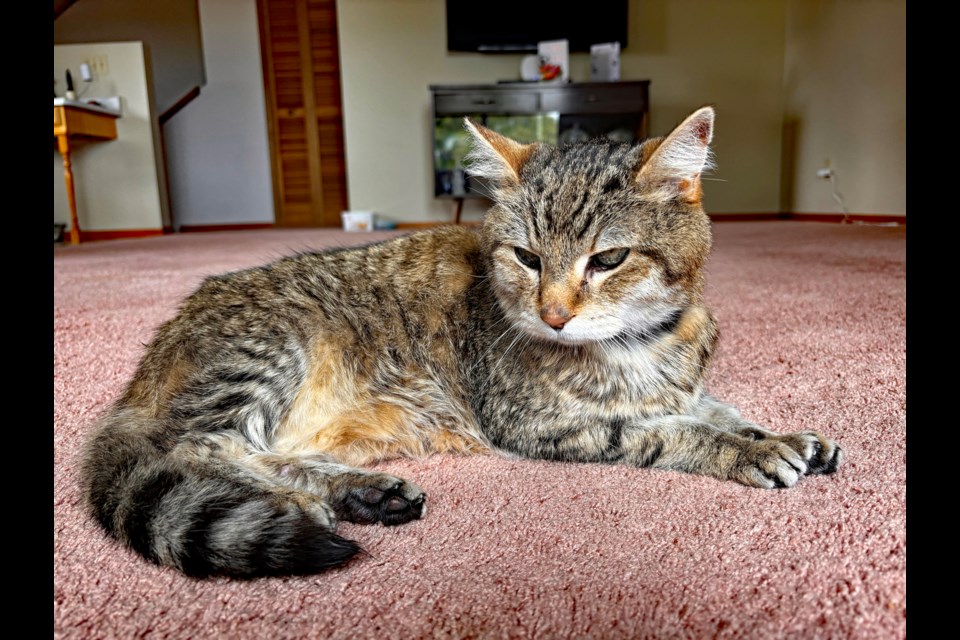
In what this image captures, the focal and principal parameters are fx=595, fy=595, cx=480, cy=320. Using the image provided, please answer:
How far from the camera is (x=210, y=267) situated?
3.29 meters

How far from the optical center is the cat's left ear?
1056 mm

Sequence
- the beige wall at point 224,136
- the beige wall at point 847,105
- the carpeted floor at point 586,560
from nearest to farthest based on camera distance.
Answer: the carpeted floor at point 586,560 → the beige wall at point 847,105 → the beige wall at point 224,136

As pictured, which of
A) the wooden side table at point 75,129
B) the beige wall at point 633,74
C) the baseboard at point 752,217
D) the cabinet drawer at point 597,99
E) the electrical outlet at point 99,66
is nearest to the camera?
the wooden side table at point 75,129

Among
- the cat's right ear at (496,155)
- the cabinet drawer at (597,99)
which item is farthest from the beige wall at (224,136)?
the cat's right ear at (496,155)

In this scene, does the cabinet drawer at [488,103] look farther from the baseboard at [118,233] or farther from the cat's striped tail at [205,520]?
the cat's striped tail at [205,520]

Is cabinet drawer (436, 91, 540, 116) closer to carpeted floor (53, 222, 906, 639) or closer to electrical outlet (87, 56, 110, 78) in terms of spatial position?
electrical outlet (87, 56, 110, 78)

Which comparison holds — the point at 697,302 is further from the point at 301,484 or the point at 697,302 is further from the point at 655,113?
the point at 655,113

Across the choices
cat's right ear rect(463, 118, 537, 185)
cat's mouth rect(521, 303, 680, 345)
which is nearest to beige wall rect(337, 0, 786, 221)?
cat's right ear rect(463, 118, 537, 185)

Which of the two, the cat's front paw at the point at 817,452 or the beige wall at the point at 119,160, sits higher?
the beige wall at the point at 119,160

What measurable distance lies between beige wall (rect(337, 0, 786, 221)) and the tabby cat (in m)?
5.67

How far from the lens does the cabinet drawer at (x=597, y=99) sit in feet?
19.1

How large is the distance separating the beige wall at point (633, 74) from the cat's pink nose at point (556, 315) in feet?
19.5
